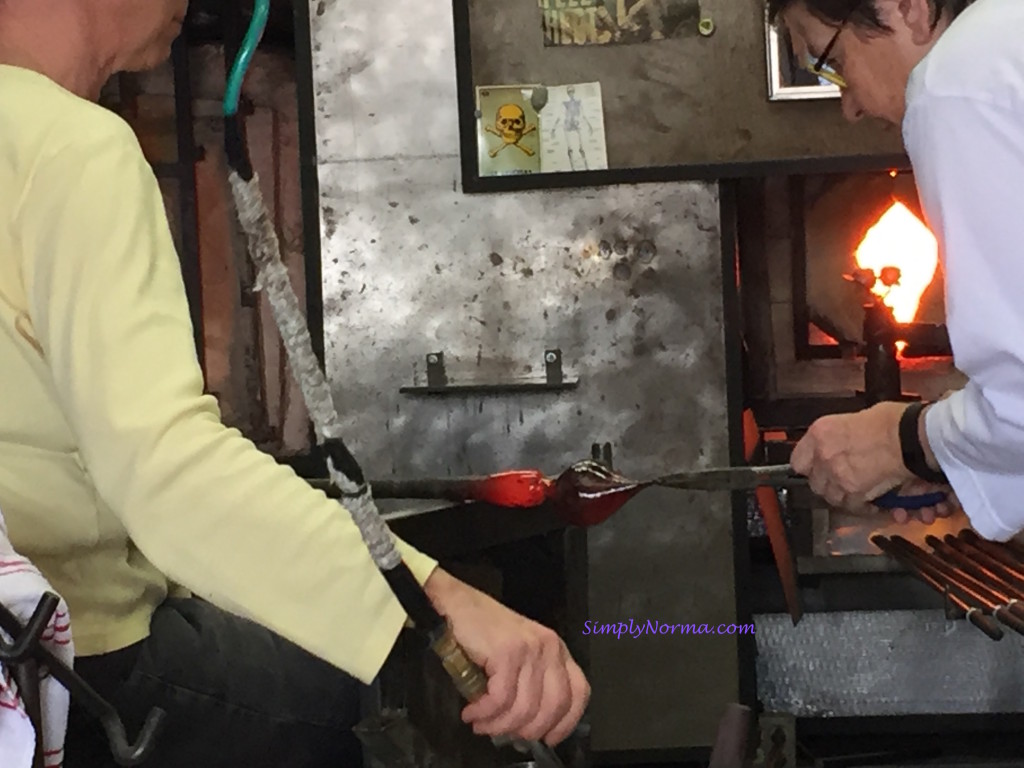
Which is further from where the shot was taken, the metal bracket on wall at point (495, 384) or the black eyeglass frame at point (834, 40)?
the metal bracket on wall at point (495, 384)

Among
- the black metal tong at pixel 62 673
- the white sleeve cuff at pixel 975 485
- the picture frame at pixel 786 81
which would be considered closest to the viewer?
the black metal tong at pixel 62 673

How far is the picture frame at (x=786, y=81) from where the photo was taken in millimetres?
2445

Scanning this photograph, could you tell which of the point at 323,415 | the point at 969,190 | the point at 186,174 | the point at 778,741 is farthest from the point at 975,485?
the point at 186,174

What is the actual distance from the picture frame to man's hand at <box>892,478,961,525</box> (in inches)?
43.7

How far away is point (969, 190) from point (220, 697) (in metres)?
0.83

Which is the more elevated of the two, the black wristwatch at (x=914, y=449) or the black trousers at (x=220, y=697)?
the black wristwatch at (x=914, y=449)

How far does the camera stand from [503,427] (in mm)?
2500

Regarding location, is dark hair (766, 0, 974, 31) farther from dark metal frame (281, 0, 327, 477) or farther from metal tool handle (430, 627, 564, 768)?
dark metal frame (281, 0, 327, 477)

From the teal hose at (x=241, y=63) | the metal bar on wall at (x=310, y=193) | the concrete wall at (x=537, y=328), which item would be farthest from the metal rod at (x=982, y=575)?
the metal bar on wall at (x=310, y=193)

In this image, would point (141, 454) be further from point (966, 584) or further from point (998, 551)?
point (998, 551)

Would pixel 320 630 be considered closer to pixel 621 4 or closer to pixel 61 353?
pixel 61 353

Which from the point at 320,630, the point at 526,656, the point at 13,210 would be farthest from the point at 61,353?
the point at 526,656

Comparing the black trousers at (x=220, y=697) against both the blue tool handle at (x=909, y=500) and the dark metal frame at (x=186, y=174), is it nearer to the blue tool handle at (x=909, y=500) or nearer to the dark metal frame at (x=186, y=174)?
the blue tool handle at (x=909, y=500)

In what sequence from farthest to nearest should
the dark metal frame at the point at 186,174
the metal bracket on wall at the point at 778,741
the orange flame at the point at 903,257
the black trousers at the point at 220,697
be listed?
the dark metal frame at the point at 186,174
the orange flame at the point at 903,257
the metal bracket on wall at the point at 778,741
the black trousers at the point at 220,697
